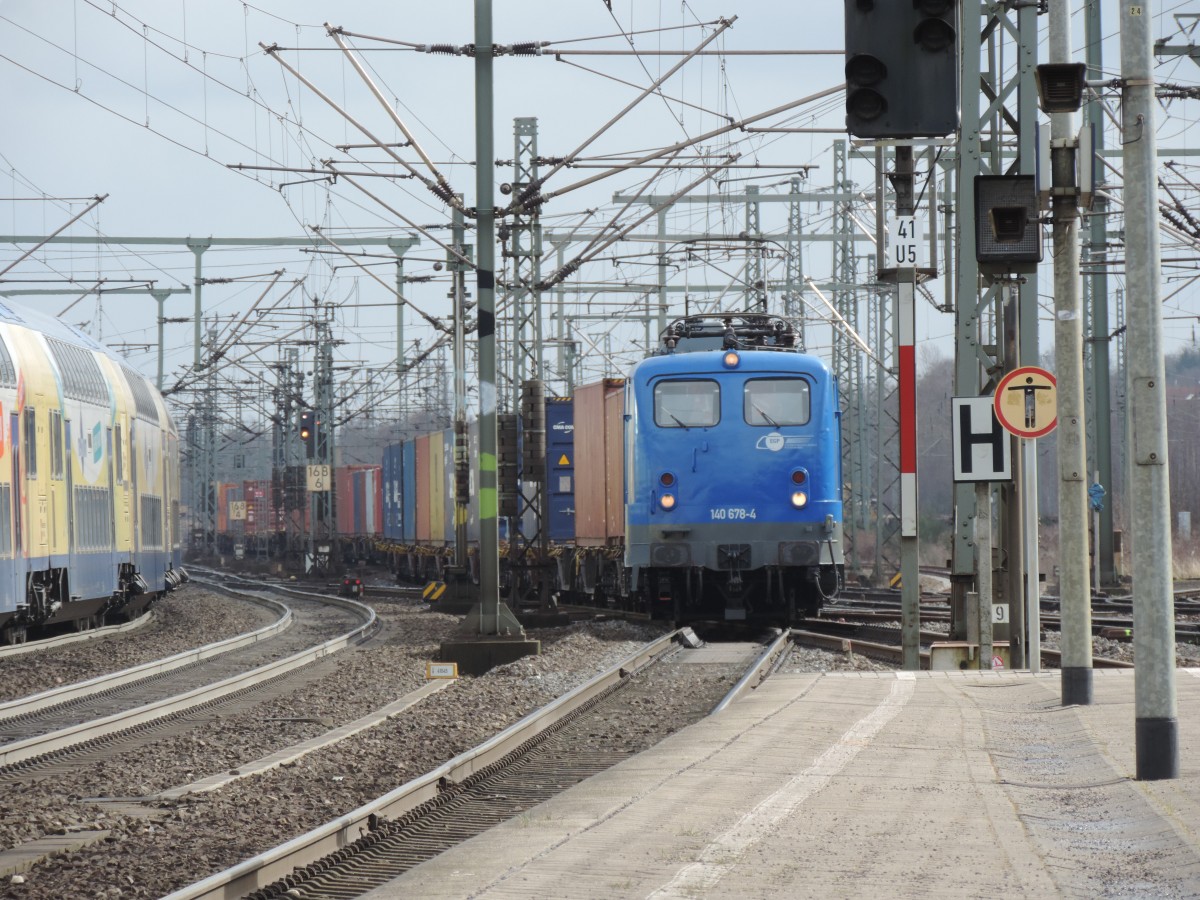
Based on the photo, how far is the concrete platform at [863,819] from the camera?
21.1 ft

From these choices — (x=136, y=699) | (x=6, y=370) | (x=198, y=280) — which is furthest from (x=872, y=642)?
(x=198, y=280)

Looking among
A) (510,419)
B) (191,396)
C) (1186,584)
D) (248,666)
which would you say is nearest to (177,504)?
(510,419)

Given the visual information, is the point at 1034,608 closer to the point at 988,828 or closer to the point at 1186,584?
the point at 988,828

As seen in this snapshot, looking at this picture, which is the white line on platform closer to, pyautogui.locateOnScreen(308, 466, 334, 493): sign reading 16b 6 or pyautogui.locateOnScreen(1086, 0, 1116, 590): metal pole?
pyautogui.locateOnScreen(1086, 0, 1116, 590): metal pole

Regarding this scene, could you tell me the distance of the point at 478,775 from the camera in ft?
34.4

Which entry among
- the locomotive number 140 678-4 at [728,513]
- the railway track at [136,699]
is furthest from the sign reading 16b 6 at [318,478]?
the locomotive number 140 678-4 at [728,513]

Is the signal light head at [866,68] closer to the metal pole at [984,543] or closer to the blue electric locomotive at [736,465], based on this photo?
the metal pole at [984,543]

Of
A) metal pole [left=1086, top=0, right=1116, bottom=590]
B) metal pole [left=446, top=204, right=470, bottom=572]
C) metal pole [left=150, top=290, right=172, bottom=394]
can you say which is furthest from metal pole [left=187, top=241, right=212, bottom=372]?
metal pole [left=1086, top=0, right=1116, bottom=590]

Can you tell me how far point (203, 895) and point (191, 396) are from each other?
75.9m

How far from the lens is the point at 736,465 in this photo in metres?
21.7

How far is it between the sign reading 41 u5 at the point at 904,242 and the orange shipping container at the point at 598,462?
28.9 feet

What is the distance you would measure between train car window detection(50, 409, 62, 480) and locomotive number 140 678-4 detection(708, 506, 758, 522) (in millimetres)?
7737

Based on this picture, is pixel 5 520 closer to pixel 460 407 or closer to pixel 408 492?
pixel 460 407

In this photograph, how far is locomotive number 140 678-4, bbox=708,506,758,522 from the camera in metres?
21.6
